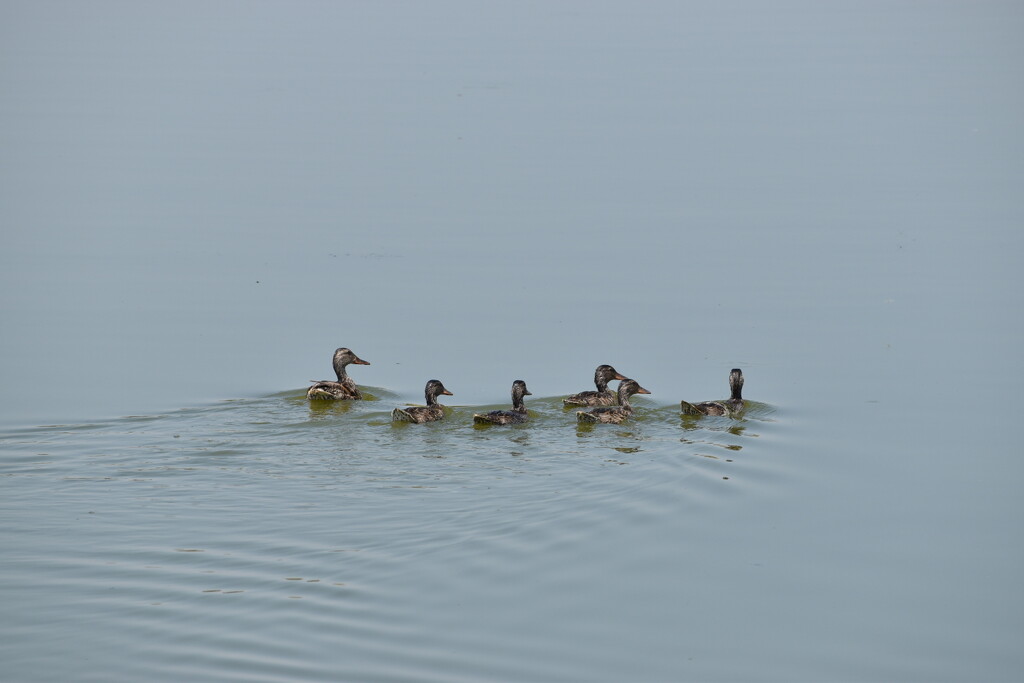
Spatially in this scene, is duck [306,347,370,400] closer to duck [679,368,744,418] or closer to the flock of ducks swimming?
the flock of ducks swimming

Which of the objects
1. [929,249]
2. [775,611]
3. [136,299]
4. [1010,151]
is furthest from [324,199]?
[775,611]

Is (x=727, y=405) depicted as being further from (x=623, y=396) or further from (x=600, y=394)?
(x=600, y=394)

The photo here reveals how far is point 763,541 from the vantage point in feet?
28.8

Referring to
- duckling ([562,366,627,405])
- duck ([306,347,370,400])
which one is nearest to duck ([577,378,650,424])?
duckling ([562,366,627,405])

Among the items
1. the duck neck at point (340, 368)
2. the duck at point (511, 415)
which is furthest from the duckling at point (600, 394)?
the duck neck at point (340, 368)

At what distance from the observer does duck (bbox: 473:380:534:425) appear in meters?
11.5

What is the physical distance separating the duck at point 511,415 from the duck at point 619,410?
529mm

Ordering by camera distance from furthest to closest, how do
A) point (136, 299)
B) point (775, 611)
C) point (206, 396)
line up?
point (136, 299) < point (206, 396) < point (775, 611)

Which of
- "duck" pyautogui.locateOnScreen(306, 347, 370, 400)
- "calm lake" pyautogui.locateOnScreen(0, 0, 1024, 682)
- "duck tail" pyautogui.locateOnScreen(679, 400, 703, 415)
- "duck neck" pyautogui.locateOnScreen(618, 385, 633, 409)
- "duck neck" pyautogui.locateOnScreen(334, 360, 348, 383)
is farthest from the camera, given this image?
"duck neck" pyautogui.locateOnScreen(334, 360, 348, 383)

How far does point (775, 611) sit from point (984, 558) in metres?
1.73

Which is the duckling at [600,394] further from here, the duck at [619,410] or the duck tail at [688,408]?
the duck tail at [688,408]

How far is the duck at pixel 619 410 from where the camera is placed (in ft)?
38.7

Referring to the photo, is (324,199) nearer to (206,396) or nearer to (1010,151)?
(206,396)

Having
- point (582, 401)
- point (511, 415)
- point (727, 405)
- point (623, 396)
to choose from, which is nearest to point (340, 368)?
point (511, 415)
